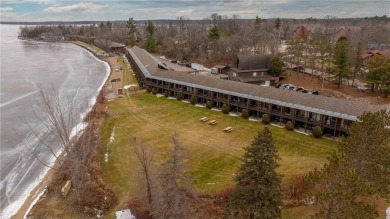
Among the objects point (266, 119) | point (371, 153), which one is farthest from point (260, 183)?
point (266, 119)

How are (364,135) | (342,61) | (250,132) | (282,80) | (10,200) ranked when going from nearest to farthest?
(364,135) < (10,200) < (250,132) < (342,61) < (282,80)

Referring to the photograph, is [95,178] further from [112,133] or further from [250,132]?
[250,132]

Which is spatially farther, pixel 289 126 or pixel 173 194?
pixel 289 126

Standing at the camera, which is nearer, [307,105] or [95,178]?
[95,178]

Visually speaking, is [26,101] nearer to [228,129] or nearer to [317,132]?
[228,129]

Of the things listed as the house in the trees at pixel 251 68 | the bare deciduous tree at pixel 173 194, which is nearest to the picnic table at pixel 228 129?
the bare deciduous tree at pixel 173 194

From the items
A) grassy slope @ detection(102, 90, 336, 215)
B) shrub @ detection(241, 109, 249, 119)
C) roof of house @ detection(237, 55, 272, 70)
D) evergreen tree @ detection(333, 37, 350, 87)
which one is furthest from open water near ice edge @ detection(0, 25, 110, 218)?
evergreen tree @ detection(333, 37, 350, 87)

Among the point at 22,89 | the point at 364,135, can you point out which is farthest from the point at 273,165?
the point at 22,89
